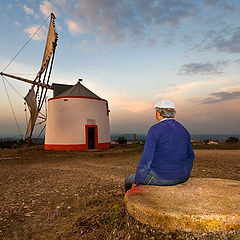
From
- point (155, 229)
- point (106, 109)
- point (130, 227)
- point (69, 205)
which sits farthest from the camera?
point (106, 109)

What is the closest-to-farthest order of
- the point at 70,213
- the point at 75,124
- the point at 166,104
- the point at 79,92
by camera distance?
the point at 166,104 < the point at 70,213 < the point at 75,124 < the point at 79,92

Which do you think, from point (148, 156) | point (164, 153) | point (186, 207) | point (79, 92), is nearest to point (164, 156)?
point (164, 153)

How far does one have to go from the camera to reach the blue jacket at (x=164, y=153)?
99.2 inches

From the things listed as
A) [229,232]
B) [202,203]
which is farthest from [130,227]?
[229,232]

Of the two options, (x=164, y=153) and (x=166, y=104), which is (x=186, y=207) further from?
(x=166, y=104)

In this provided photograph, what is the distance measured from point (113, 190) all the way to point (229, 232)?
→ 11.3 feet

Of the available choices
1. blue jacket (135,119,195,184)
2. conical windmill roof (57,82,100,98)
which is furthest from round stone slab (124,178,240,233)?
conical windmill roof (57,82,100,98)

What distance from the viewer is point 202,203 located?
2.24 meters

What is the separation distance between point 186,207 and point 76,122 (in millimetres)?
16923

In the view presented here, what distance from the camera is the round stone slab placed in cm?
198

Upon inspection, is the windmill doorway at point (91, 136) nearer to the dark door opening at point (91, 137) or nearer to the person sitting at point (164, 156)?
the dark door opening at point (91, 137)

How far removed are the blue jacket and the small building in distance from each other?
15867 mm

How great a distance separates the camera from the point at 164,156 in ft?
8.39

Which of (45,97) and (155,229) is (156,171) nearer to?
(155,229)
